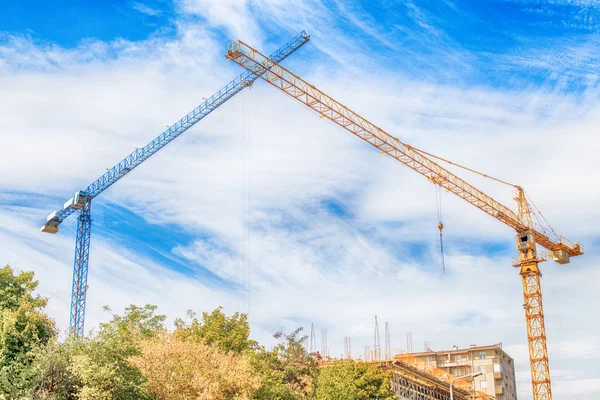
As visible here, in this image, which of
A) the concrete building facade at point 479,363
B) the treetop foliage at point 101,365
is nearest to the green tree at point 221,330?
the treetop foliage at point 101,365

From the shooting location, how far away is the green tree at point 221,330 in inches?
2325

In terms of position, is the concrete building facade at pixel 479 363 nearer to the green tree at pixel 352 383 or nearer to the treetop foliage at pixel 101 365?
the green tree at pixel 352 383

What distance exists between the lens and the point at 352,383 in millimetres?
60625

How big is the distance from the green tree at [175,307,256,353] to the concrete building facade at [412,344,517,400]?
63.8 meters

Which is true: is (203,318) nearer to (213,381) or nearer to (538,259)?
(213,381)

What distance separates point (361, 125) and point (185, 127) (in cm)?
3326

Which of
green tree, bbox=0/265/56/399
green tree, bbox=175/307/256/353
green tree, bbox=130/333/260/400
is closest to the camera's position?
green tree, bbox=0/265/56/399

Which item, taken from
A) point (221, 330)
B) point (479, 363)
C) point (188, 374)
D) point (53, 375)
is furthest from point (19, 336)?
point (479, 363)

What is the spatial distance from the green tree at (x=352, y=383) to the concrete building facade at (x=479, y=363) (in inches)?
2248

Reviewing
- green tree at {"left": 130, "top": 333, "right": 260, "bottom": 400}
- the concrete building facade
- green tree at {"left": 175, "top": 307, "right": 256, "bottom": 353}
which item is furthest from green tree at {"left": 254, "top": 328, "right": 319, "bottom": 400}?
the concrete building facade

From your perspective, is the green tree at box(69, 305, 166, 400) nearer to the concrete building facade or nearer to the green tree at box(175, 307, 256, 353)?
the green tree at box(175, 307, 256, 353)

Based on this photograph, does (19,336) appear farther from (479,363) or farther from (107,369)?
(479,363)

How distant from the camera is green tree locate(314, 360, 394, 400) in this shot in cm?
5978

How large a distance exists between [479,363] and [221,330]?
73.5 meters
